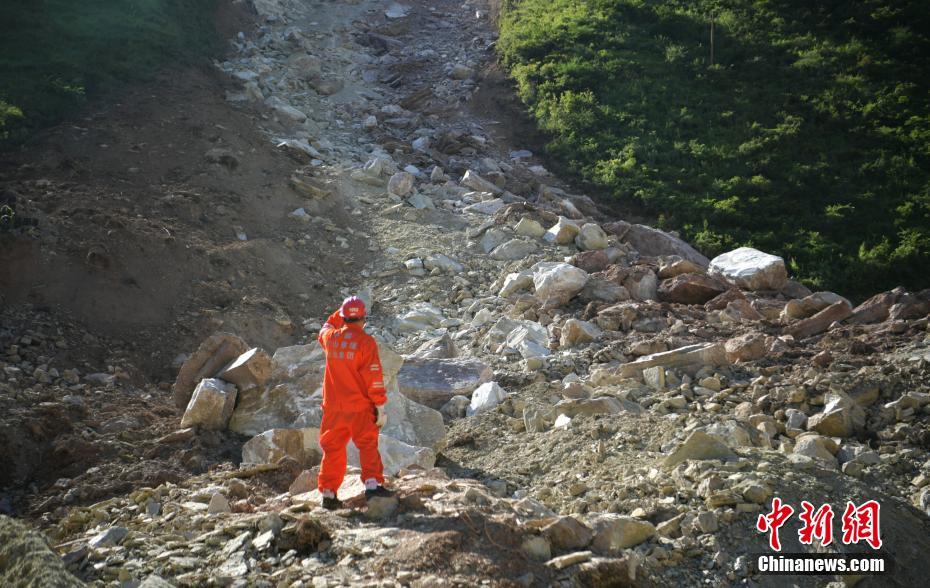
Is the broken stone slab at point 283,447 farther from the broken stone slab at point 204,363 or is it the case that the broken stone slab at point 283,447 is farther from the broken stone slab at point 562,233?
the broken stone slab at point 562,233

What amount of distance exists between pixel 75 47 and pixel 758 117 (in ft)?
48.6

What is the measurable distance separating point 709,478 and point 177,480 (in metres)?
4.14

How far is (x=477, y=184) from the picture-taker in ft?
45.7

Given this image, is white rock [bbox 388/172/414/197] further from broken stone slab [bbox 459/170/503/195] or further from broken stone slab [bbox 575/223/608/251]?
broken stone slab [bbox 575/223/608/251]

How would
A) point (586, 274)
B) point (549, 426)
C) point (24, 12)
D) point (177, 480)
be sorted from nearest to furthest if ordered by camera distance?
point (177, 480), point (549, 426), point (586, 274), point (24, 12)

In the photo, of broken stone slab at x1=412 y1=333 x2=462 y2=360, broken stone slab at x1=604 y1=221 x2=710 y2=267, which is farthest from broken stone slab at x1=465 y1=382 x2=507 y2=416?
broken stone slab at x1=604 y1=221 x2=710 y2=267

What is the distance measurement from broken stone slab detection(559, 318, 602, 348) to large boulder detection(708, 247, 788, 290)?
309 cm

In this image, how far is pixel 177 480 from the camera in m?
5.94

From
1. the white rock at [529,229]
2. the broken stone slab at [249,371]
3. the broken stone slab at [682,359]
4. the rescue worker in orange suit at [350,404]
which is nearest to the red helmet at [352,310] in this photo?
the rescue worker in orange suit at [350,404]

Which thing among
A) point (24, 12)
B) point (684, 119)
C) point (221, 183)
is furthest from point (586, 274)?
point (24, 12)

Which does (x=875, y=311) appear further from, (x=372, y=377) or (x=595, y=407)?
(x=372, y=377)

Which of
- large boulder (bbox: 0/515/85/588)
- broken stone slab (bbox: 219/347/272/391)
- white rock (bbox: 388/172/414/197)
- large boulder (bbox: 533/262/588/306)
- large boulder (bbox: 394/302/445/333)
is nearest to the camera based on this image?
large boulder (bbox: 0/515/85/588)

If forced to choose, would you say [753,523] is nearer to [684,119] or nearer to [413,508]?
[413,508]

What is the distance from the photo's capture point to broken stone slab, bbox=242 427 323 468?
20.1 feet
